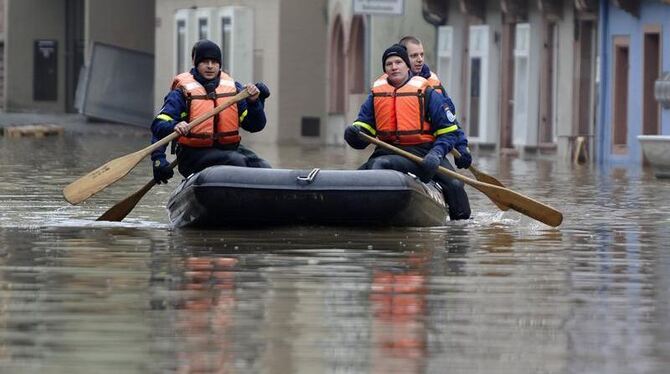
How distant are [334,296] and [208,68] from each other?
20.4 ft

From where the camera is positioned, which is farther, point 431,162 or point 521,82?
point 521,82

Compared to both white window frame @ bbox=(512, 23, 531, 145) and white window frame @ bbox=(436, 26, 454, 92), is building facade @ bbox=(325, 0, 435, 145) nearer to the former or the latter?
white window frame @ bbox=(436, 26, 454, 92)

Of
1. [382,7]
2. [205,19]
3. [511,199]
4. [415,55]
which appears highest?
[382,7]

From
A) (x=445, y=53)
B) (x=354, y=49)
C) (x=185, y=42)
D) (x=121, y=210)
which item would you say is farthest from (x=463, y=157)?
(x=185, y=42)

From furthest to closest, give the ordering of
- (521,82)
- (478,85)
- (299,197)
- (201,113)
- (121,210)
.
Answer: (478,85) < (521,82) < (121,210) < (201,113) < (299,197)

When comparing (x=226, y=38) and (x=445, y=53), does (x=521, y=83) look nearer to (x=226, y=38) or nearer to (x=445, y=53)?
(x=445, y=53)

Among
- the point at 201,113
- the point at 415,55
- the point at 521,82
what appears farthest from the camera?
the point at 521,82

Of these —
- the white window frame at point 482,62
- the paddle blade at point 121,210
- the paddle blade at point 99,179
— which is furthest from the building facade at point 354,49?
the paddle blade at point 121,210

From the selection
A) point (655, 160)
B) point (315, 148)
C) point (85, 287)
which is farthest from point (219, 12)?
point (85, 287)

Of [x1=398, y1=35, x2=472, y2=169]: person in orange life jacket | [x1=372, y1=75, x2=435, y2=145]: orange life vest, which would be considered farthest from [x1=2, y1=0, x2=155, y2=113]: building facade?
[x1=372, y1=75, x2=435, y2=145]: orange life vest

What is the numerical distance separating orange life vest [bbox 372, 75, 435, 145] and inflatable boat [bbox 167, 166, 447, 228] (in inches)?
30.3

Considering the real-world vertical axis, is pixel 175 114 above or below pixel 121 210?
above

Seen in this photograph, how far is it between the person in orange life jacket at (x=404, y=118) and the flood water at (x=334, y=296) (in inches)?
26.0

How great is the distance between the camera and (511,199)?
1830 cm
